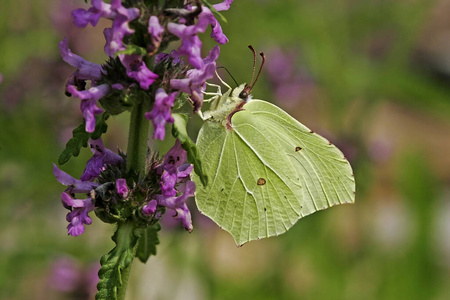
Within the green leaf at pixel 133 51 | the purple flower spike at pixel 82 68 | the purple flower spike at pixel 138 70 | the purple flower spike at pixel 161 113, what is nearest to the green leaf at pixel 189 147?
the purple flower spike at pixel 161 113

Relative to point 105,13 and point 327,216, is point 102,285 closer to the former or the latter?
point 105,13

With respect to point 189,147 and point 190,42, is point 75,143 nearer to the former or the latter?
point 189,147

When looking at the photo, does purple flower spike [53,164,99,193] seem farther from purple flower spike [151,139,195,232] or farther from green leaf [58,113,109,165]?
purple flower spike [151,139,195,232]

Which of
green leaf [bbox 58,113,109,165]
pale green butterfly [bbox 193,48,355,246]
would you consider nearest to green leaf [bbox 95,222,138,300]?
green leaf [bbox 58,113,109,165]

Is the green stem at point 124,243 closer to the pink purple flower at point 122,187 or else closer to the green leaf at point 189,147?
the pink purple flower at point 122,187

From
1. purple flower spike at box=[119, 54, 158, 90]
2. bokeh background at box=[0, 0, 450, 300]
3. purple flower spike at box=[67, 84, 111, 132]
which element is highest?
purple flower spike at box=[119, 54, 158, 90]

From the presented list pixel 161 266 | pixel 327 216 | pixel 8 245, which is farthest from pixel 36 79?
pixel 327 216
